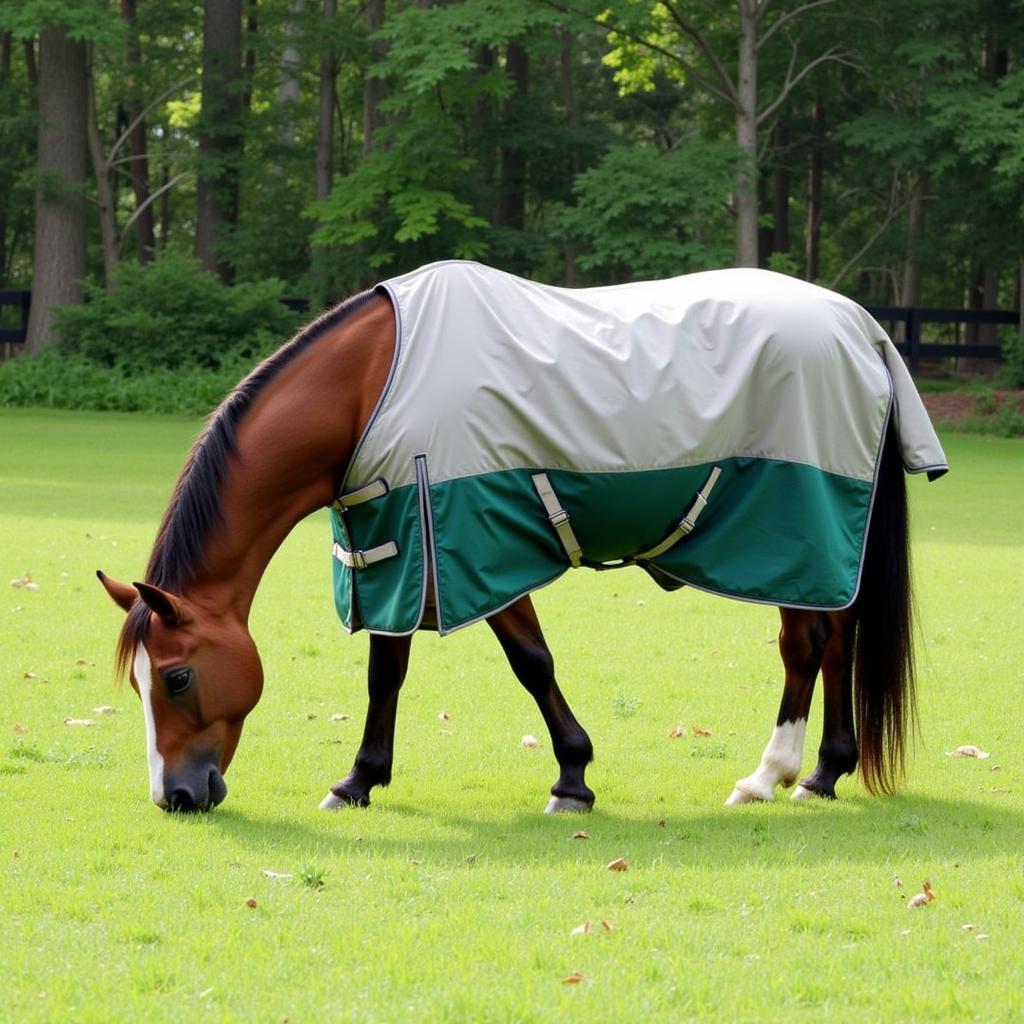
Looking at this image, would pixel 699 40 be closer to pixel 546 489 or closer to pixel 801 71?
pixel 801 71

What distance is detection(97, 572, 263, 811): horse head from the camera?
4.82 meters

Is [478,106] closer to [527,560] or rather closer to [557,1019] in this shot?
[527,560]

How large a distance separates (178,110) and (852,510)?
117 feet

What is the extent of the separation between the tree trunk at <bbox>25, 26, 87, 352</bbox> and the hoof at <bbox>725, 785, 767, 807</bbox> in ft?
84.8

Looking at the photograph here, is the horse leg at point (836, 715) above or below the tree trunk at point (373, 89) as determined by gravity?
below

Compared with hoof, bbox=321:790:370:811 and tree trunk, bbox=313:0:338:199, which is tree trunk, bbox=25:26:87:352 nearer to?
tree trunk, bbox=313:0:338:199

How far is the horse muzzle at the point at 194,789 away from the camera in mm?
4895

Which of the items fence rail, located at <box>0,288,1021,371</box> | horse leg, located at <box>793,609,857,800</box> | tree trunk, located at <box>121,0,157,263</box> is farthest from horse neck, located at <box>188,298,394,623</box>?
tree trunk, located at <box>121,0,157,263</box>

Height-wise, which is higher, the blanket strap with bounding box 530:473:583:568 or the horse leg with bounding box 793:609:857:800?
the blanket strap with bounding box 530:473:583:568

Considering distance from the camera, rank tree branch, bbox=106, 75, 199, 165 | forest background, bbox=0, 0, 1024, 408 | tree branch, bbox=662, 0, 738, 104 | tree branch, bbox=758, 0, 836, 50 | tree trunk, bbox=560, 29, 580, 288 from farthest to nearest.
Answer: tree trunk, bbox=560, 29, 580, 288, tree branch, bbox=106, 75, 199, 165, tree branch, bbox=662, 0, 738, 104, tree branch, bbox=758, 0, 836, 50, forest background, bbox=0, 0, 1024, 408

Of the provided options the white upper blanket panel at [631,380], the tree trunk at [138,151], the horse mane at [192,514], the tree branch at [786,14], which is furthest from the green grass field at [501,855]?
the tree trunk at [138,151]

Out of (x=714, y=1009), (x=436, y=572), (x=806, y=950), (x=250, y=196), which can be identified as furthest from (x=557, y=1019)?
(x=250, y=196)

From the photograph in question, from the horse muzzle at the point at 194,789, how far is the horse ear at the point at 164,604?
48 cm

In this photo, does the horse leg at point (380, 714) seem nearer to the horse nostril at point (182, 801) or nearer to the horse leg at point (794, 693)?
the horse nostril at point (182, 801)
